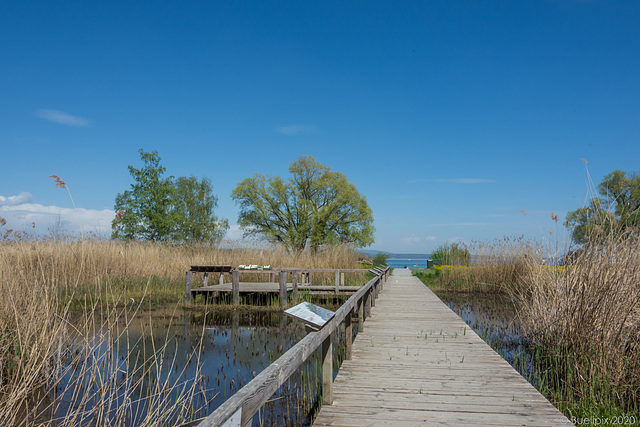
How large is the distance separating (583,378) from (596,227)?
1866mm

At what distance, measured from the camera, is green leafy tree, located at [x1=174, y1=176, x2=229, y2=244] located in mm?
43281

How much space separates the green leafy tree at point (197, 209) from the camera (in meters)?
43.3

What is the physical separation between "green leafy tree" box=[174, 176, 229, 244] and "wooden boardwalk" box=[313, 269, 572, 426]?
1508 inches

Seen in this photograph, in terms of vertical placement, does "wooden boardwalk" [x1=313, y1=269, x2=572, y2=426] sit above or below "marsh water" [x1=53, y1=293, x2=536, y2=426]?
above

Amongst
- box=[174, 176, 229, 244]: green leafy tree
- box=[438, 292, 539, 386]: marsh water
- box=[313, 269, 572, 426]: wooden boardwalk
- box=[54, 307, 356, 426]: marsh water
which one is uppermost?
box=[174, 176, 229, 244]: green leafy tree

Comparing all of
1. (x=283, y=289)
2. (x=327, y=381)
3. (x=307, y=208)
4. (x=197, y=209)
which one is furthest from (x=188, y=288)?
(x=197, y=209)

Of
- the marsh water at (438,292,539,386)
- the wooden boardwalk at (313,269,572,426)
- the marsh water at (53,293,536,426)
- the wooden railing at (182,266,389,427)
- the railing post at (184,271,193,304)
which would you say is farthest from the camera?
the railing post at (184,271,193,304)

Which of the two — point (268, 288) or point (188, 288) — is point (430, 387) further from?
point (188, 288)

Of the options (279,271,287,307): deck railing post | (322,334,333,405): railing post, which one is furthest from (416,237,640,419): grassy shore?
(279,271,287,307): deck railing post

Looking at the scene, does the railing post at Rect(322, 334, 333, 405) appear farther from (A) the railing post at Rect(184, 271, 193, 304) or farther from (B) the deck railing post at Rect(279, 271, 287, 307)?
(A) the railing post at Rect(184, 271, 193, 304)

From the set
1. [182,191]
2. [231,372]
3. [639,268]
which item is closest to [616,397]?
[639,268]

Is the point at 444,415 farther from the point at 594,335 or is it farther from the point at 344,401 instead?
the point at 594,335

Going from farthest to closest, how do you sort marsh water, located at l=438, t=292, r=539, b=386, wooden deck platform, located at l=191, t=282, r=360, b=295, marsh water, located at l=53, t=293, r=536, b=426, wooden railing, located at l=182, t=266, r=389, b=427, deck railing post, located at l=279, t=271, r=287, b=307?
wooden deck platform, located at l=191, t=282, r=360, b=295
deck railing post, located at l=279, t=271, r=287, b=307
marsh water, located at l=438, t=292, r=539, b=386
marsh water, located at l=53, t=293, r=536, b=426
wooden railing, located at l=182, t=266, r=389, b=427

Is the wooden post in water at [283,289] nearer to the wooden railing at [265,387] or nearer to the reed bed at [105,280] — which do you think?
the reed bed at [105,280]
